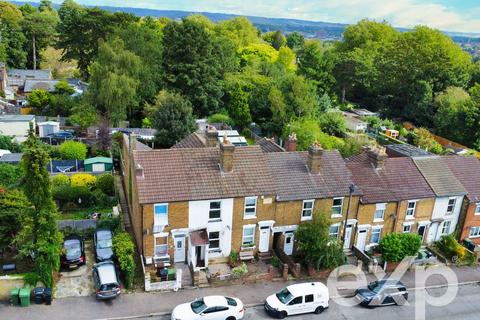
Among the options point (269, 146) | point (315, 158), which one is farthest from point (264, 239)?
point (269, 146)

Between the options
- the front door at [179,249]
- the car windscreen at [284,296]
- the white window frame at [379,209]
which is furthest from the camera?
the white window frame at [379,209]

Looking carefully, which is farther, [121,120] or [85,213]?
[121,120]

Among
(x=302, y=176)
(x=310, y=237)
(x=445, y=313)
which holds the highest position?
(x=302, y=176)

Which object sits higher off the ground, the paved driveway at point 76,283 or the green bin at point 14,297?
the green bin at point 14,297

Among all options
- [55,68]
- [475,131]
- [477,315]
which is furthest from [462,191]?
[55,68]

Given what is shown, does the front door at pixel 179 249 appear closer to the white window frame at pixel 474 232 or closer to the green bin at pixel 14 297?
the green bin at pixel 14 297

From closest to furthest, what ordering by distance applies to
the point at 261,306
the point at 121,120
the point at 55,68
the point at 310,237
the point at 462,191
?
the point at 261,306
the point at 310,237
the point at 462,191
the point at 121,120
the point at 55,68

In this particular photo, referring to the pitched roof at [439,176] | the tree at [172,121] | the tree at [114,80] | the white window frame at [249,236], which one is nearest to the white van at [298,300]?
the white window frame at [249,236]

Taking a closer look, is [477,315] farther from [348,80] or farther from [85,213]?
[348,80]
